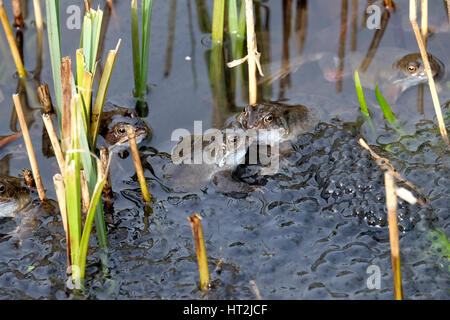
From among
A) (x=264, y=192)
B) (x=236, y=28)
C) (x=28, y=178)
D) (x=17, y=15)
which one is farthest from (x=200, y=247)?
(x=17, y=15)

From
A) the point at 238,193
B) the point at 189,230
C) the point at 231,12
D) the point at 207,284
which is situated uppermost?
the point at 231,12

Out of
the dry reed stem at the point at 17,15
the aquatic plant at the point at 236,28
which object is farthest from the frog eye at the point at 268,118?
the dry reed stem at the point at 17,15

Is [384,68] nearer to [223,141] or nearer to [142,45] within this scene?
[223,141]

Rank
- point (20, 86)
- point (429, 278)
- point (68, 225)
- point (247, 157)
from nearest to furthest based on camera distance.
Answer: point (68, 225) → point (429, 278) → point (247, 157) → point (20, 86)

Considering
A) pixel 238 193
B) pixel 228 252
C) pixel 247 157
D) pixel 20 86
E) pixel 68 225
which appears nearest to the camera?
pixel 68 225

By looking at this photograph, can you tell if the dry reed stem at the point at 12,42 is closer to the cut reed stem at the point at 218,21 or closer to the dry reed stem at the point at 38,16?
the dry reed stem at the point at 38,16

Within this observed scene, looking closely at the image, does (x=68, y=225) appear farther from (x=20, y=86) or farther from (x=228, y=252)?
(x=20, y=86)
